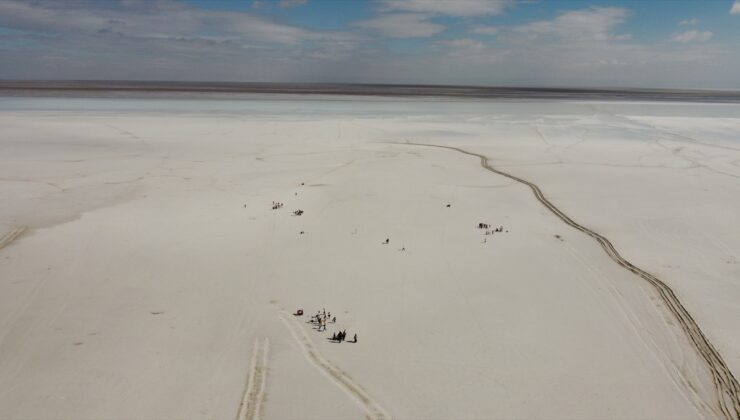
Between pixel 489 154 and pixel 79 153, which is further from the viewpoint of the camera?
pixel 489 154

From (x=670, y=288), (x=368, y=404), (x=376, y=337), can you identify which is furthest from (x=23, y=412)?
(x=670, y=288)

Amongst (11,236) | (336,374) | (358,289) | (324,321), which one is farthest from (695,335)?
(11,236)

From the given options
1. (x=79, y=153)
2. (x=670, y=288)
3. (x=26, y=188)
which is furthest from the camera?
(x=79, y=153)

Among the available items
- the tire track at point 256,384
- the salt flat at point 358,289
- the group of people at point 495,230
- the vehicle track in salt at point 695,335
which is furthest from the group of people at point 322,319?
the group of people at point 495,230

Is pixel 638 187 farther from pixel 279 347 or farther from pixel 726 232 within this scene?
pixel 279 347

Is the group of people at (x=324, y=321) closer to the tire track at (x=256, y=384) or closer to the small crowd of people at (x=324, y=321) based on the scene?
the small crowd of people at (x=324, y=321)

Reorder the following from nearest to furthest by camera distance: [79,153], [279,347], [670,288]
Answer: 1. [279,347]
2. [670,288]
3. [79,153]
